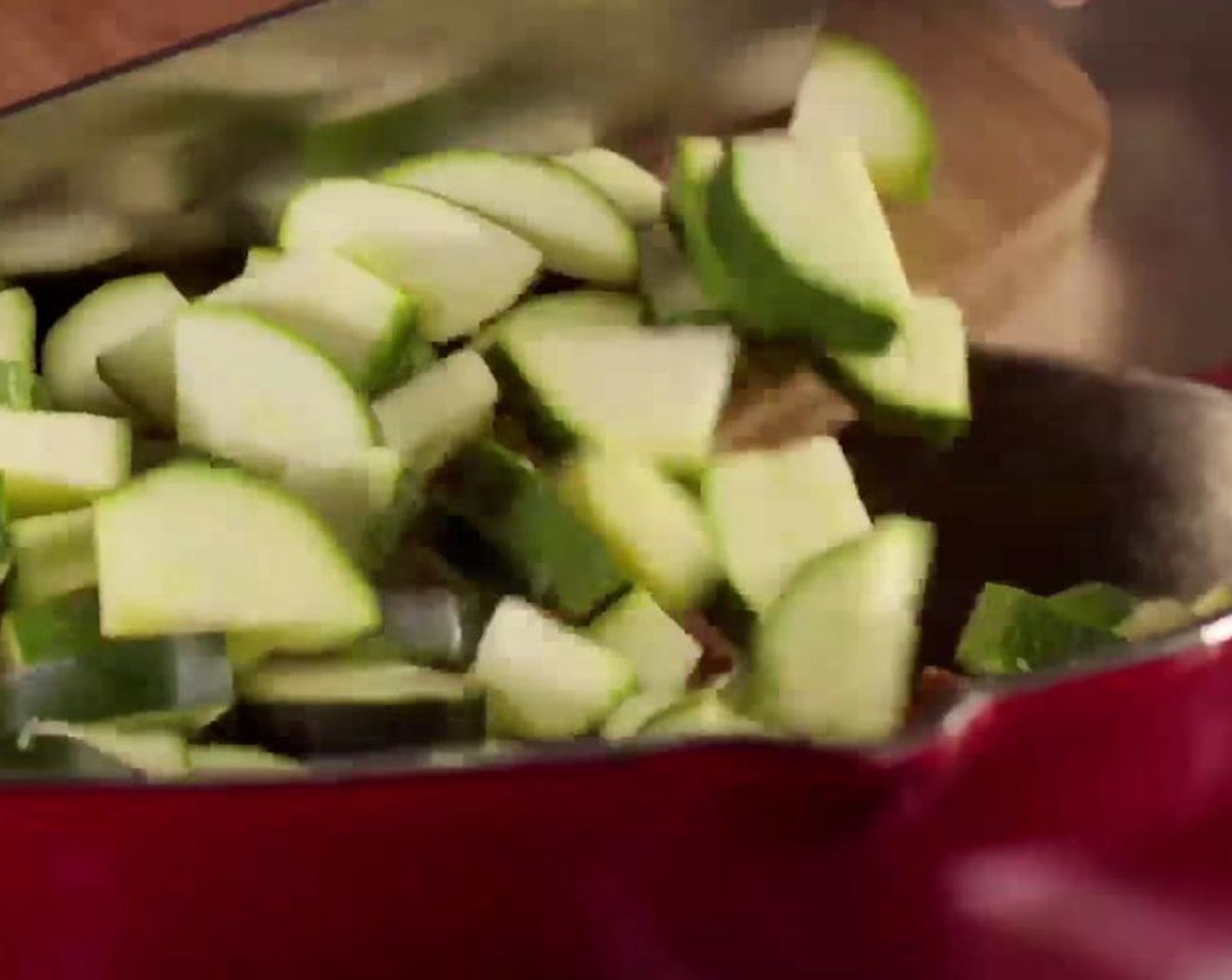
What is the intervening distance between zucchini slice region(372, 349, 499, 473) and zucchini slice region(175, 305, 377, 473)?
0.03 m

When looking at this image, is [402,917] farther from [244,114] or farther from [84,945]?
[244,114]

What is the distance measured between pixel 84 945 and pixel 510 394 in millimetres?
309

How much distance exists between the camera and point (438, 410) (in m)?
0.67

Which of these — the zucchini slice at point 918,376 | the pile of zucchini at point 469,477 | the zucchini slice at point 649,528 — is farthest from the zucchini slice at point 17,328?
the zucchini slice at point 918,376

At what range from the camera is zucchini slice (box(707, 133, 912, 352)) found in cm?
69

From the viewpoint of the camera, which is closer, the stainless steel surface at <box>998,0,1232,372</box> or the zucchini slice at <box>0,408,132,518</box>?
the zucchini slice at <box>0,408,132,518</box>

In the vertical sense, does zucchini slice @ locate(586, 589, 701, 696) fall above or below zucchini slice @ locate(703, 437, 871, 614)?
below

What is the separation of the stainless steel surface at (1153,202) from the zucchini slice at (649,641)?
313 millimetres

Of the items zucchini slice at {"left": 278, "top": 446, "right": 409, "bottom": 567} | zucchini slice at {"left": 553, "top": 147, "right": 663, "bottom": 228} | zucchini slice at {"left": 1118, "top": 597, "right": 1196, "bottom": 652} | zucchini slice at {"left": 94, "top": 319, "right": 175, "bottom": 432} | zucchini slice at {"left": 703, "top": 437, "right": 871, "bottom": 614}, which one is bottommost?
zucchini slice at {"left": 1118, "top": 597, "right": 1196, "bottom": 652}

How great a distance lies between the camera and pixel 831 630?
22.7 inches

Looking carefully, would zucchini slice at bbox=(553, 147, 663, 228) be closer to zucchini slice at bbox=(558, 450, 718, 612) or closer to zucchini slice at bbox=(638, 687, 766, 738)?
zucchini slice at bbox=(558, 450, 718, 612)

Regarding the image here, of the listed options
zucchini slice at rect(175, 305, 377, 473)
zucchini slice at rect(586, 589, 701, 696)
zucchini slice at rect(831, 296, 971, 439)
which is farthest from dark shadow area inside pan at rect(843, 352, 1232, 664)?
zucchini slice at rect(175, 305, 377, 473)

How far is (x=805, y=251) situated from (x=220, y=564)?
0.27 metres

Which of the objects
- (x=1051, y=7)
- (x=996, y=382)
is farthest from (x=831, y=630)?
(x=1051, y=7)
